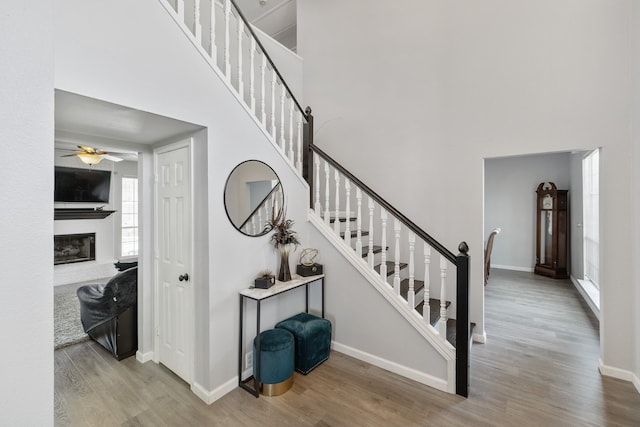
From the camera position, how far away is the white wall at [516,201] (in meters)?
6.05

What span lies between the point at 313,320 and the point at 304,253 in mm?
746

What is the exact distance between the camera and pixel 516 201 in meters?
6.41

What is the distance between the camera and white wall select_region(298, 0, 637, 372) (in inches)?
103

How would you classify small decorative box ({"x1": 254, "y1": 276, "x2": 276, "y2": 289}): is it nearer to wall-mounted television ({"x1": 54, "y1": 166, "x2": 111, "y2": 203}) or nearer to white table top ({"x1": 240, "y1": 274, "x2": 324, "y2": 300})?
white table top ({"x1": 240, "y1": 274, "x2": 324, "y2": 300})

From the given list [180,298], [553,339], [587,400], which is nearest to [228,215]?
[180,298]

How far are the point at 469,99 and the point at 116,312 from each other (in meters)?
4.62

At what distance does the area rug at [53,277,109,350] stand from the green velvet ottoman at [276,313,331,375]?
260cm

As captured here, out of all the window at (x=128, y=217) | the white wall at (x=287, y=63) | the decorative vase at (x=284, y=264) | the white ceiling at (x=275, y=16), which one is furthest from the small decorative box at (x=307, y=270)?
the window at (x=128, y=217)

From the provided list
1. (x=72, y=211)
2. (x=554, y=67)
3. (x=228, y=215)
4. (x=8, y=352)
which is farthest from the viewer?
(x=72, y=211)

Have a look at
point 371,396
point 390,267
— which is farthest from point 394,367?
point 390,267

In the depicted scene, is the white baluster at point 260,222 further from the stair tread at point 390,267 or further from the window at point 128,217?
the window at point 128,217

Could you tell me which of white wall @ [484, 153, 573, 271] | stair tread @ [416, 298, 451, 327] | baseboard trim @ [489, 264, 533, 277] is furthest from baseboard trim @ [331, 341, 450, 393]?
baseboard trim @ [489, 264, 533, 277]

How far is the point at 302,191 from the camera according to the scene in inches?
130

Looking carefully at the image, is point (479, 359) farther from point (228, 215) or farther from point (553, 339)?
point (228, 215)
